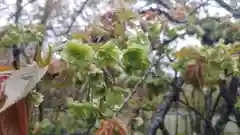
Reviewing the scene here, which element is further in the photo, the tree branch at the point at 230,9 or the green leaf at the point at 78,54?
the tree branch at the point at 230,9

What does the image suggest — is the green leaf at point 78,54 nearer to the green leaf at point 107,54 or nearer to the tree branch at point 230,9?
the green leaf at point 107,54

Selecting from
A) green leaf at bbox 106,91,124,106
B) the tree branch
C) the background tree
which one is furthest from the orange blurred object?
the tree branch

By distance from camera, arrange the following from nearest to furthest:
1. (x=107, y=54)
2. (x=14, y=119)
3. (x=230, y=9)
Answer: (x=107, y=54) → (x=14, y=119) → (x=230, y=9)

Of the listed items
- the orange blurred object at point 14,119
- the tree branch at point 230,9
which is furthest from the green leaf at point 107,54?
the tree branch at point 230,9

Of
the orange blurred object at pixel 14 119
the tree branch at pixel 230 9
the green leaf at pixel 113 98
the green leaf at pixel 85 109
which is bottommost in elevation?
the orange blurred object at pixel 14 119

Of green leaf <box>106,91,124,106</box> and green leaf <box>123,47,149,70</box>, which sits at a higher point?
green leaf <box>123,47,149,70</box>

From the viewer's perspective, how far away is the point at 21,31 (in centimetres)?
75

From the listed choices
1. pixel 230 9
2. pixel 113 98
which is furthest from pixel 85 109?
pixel 230 9

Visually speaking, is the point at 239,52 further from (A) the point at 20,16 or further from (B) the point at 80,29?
(A) the point at 20,16

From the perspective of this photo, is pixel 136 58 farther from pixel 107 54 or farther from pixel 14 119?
pixel 14 119

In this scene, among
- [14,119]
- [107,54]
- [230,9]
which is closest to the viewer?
[107,54]

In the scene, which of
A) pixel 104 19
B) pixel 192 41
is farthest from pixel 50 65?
pixel 192 41

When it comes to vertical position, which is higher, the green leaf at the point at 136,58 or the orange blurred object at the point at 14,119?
the green leaf at the point at 136,58

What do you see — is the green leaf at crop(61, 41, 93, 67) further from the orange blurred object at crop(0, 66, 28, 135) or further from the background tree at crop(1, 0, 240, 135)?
the orange blurred object at crop(0, 66, 28, 135)
